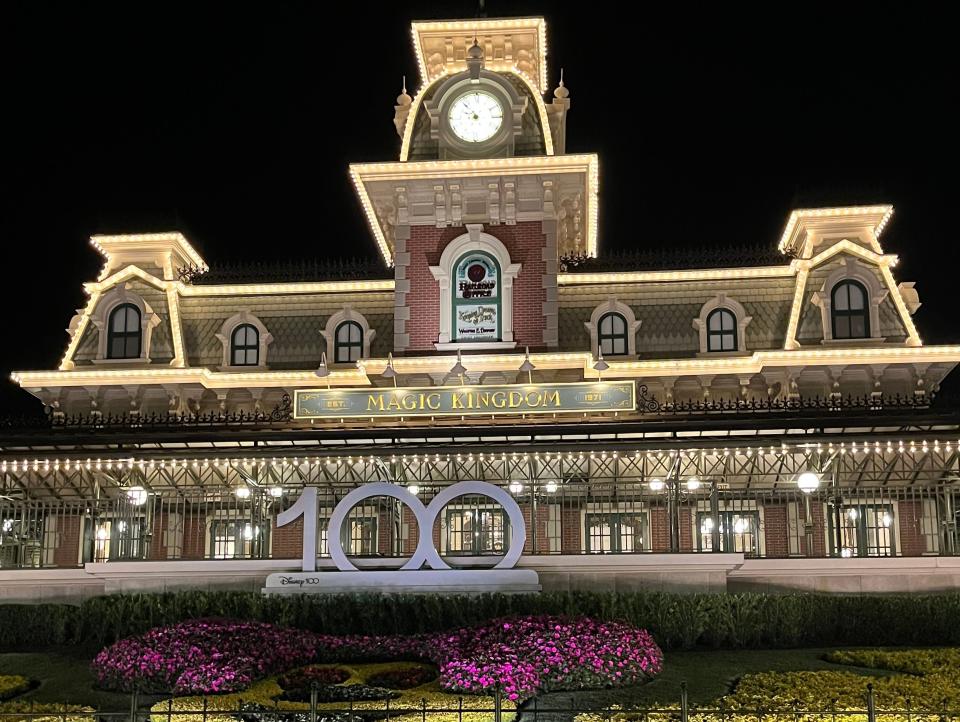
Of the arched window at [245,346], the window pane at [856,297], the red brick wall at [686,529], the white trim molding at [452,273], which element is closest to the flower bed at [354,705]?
the red brick wall at [686,529]

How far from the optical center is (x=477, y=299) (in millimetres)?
34281

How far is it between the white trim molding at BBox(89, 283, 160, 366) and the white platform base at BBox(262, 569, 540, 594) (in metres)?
15.9

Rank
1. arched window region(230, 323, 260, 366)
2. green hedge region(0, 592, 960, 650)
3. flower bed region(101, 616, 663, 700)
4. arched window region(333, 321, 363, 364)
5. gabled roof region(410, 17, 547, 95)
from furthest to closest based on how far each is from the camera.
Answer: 1. arched window region(230, 323, 260, 366)
2. arched window region(333, 321, 363, 364)
3. gabled roof region(410, 17, 547, 95)
4. green hedge region(0, 592, 960, 650)
5. flower bed region(101, 616, 663, 700)

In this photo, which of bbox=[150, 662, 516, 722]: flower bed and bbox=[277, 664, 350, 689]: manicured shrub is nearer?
bbox=[150, 662, 516, 722]: flower bed

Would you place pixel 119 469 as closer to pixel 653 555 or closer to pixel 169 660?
pixel 169 660

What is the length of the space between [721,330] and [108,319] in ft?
63.8

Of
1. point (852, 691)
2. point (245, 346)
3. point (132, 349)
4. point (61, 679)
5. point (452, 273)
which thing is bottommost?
point (61, 679)

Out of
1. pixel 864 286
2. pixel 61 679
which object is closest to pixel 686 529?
pixel 864 286

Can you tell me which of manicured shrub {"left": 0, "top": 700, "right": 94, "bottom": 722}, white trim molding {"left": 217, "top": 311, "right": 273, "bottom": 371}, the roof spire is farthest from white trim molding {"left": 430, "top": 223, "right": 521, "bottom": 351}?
manicured shrub {"left": 0, "top": 700, "right": 94, "bottom": 722}

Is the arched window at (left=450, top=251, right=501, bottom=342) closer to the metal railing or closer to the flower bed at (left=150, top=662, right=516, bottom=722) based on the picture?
the flower bed at (left=150, top=662, right=516, bottom=722)

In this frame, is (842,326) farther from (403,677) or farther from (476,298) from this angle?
(403,677)

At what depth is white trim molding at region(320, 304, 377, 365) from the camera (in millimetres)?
36344

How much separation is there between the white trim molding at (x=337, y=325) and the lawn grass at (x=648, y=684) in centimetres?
1663

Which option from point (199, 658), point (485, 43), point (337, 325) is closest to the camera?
point (199, 658)
